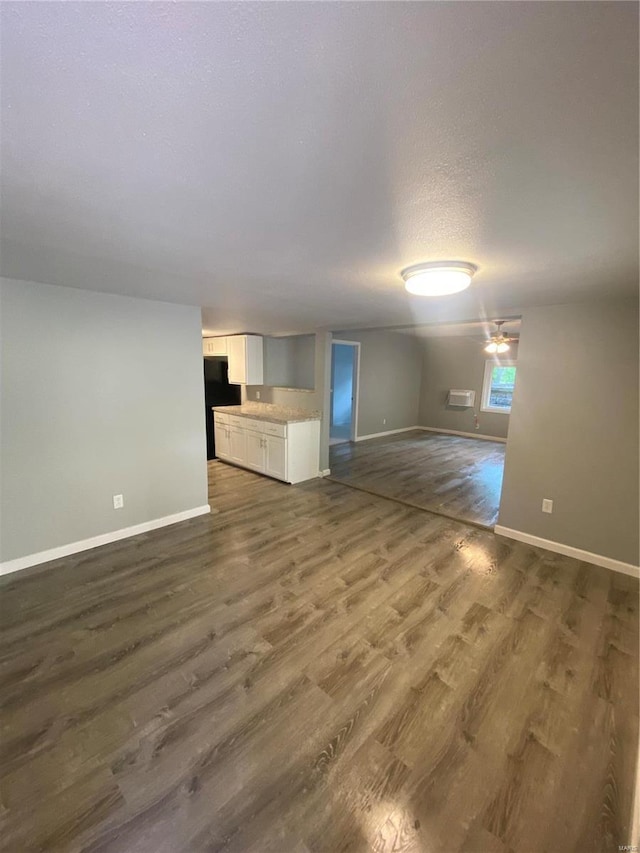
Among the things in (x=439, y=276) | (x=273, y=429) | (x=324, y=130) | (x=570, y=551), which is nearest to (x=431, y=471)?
(x=570, y=551)

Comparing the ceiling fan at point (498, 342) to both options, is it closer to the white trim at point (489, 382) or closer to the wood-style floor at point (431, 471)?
the white trim at point (489, 382)

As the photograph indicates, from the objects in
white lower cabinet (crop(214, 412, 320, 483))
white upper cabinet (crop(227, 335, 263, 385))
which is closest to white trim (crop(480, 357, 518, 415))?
Answer: white lower cabinet (crop(214, 412, 320, 483))

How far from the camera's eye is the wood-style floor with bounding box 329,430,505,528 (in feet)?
13.4

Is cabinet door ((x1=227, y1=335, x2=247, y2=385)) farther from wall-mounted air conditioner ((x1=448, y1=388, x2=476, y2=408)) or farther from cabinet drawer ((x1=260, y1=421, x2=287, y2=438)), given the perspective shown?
wall-mounted air conditioner ((x1=448, y1=388, x2=476, y2=408))

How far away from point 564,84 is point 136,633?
292 centimetres

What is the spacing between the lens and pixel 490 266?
1.92m

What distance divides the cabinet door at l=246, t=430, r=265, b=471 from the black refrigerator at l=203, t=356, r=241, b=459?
0.98 metres

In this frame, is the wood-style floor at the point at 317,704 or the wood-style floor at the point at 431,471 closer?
the wood-style floor at the point at 317,704

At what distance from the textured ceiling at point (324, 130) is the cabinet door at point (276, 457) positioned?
3.09m

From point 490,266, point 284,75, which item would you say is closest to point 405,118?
point 284,75

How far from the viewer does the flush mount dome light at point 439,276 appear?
6.05 feet

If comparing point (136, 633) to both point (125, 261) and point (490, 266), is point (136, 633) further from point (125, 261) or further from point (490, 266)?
point (490, 266)

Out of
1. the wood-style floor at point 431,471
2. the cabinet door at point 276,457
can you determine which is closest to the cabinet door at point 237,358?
the cabinet door at point 276,457

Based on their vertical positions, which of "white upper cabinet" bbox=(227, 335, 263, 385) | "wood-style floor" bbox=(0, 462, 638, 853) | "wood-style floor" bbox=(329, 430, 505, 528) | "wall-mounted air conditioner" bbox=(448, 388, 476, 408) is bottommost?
"wood-style floor" bbox=(0, 462, 638, 853)
